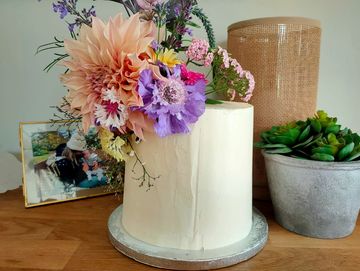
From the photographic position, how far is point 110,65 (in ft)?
1.30

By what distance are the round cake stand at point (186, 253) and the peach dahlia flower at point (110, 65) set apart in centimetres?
18

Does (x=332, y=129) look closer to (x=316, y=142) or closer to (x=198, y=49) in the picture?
(x=316, y=142)

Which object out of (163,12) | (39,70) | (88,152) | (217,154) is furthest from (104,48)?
(39,70)

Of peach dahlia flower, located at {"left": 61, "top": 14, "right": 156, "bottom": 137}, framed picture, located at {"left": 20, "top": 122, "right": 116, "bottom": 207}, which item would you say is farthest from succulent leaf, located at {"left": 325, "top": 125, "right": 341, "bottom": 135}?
framed picture, located at {"left": 20, "top": 122, "right": 116, "bottom": 207}

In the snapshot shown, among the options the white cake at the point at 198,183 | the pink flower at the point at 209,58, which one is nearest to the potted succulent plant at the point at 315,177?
the white cake at the point at 198,183

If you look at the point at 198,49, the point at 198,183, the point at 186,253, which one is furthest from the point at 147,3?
the point at 186,253

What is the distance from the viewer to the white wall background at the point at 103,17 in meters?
0.75

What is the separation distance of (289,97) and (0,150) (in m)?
0.80

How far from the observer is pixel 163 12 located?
17.0 inches

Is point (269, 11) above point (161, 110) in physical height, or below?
above

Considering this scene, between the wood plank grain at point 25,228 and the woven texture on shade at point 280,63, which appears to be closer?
the wood plank grain at point 25,228

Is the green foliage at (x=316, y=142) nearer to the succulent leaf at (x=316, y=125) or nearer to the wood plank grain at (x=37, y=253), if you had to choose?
the succulent leaf at (x=316, y=125)

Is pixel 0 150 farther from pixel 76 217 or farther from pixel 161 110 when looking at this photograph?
pixel 161 110

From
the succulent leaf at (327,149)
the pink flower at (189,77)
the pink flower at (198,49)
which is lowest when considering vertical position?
the succulent leaf at (327,149)
